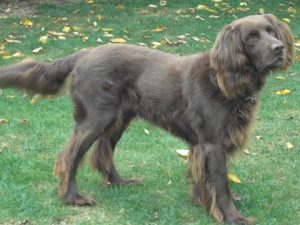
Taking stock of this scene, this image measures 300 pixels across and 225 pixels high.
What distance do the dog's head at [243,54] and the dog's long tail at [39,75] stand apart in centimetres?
131

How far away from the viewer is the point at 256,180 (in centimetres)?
604

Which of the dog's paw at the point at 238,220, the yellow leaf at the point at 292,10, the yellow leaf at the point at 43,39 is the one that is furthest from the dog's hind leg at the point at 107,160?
the yellow leaf at the point at 292,10

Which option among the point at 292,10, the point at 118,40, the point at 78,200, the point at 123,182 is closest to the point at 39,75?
the point at 78,200

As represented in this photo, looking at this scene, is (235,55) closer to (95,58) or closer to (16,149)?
(95,58)

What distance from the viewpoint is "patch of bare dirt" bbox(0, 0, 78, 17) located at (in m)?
13.4

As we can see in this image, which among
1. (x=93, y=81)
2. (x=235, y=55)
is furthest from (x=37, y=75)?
(x=235, y=55)

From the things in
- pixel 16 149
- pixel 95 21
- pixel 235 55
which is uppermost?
pixel 235 55

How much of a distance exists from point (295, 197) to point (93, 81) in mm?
2087

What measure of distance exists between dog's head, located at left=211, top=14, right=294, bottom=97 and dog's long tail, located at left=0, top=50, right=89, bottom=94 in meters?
1.31

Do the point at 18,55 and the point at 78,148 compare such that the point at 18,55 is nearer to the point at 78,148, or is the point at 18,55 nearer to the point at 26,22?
the point at 26,22

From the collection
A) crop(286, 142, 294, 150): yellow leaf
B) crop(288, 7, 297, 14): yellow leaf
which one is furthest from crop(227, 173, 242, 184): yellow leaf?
crop(288, 7, 297, 14): yellow leaf

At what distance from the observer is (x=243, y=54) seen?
16.1ft

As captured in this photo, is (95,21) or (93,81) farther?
(95,21)

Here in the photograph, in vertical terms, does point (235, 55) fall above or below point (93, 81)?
above
